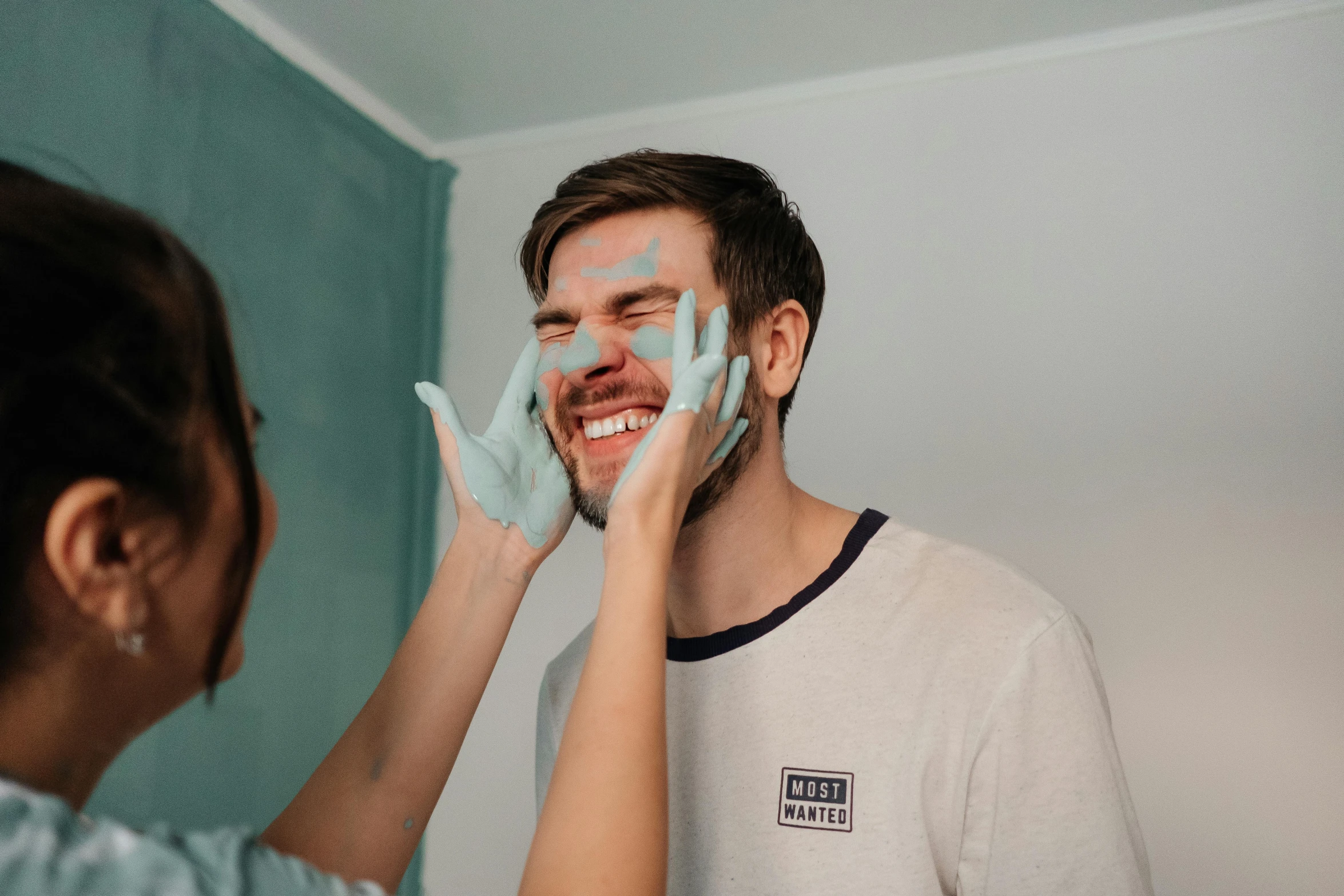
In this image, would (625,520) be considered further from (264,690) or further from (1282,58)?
(1282,58)

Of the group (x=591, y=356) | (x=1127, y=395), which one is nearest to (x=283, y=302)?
(x=591, y=356)

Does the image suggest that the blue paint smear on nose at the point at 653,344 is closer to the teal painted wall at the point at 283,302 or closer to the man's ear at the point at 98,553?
the teal painted wall at the point at 283,302

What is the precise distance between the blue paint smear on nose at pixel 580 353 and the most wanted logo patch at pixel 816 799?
616mm

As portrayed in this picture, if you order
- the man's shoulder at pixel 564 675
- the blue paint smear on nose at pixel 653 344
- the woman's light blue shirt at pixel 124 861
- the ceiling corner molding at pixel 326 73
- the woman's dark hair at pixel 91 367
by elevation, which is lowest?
the woman's light blue shirt at pixel 124 861

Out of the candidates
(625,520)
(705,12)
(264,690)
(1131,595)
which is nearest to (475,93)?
(705,12)

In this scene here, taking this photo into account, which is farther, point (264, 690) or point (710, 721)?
point (264, 690)

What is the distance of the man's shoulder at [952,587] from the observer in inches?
43.8

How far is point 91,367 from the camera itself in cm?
58

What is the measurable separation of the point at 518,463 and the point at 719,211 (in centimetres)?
50

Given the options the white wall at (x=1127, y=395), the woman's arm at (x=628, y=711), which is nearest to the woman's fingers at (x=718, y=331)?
the woman's arm at (x=628, y=711)

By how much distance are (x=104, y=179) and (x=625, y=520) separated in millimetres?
1332

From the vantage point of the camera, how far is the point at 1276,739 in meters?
1.82

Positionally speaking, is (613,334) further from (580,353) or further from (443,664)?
(443,664)

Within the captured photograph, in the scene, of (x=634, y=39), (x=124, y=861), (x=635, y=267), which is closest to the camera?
(x=124, y=861)
